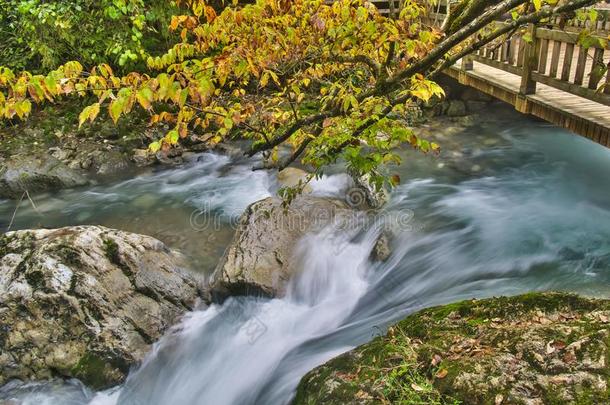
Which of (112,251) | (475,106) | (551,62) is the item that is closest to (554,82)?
(551,62)

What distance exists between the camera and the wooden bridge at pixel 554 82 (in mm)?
6000

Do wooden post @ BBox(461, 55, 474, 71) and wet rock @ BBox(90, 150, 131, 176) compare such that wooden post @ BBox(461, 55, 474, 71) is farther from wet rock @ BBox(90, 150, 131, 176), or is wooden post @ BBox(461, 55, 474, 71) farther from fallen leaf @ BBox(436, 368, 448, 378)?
fallen leaf @ BBox(436, 368, 448, 378)

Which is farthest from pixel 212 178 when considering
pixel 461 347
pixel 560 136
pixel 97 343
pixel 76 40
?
pixel 560 136

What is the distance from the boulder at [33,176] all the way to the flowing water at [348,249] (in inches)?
15.3

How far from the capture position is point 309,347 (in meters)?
5.49

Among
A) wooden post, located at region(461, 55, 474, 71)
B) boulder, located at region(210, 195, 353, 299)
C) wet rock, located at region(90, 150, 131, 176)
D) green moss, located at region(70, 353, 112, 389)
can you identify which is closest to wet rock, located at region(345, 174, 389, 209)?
boulder, located at region(210, 195, 353, 299)

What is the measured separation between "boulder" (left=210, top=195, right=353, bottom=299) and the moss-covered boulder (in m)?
2.37

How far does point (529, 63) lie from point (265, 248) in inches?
195

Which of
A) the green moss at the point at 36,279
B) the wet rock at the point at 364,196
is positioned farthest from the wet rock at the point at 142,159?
the green moss at the point at 36,279

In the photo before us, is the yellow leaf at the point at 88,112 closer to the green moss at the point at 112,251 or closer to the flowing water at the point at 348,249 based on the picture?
the flowing water at the point at 348,249

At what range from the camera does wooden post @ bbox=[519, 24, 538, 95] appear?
22.9 feet

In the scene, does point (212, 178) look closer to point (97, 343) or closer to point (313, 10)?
point (97, 343)

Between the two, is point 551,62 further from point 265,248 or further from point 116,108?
point 116,108

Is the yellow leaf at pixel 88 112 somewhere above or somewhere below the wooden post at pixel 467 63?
above
